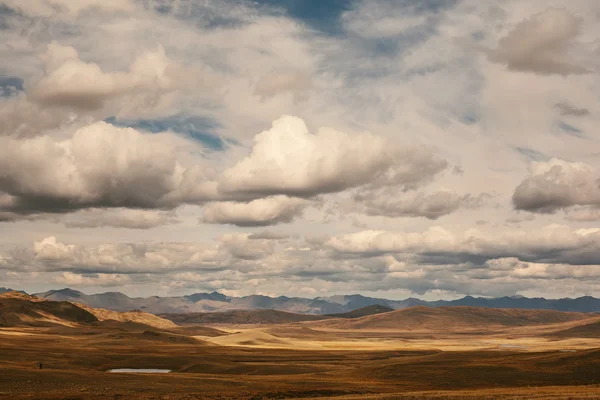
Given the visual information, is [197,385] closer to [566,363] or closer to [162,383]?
[162,383]

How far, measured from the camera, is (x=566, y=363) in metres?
113

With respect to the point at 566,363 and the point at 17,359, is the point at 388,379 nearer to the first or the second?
the point at 566,363

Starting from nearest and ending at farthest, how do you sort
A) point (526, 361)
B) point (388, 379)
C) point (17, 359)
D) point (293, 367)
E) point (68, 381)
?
1. point (68, 381)
2. point (388, 379)
3. point (526, 361)
4. point (17, 359)
5. point (293, 367)

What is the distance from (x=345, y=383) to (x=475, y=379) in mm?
21381

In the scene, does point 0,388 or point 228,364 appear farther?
point 228,364

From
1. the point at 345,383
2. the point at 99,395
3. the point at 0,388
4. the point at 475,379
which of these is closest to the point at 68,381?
the point at 0,388

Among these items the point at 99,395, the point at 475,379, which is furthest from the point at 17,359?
the point at 475,379

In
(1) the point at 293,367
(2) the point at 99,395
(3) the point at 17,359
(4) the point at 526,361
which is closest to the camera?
(2) the point at 99,395

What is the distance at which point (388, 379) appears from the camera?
110688mm

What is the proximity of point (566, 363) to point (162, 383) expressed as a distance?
70222 mm

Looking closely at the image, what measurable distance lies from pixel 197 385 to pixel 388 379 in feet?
120

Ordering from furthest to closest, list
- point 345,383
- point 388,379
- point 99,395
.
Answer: point 388,379 < point 345,383 < point 99,395

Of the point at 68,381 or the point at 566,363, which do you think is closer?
the point at 68,381

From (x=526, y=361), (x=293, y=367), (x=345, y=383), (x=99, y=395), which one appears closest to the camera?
(x=99, y=395)
